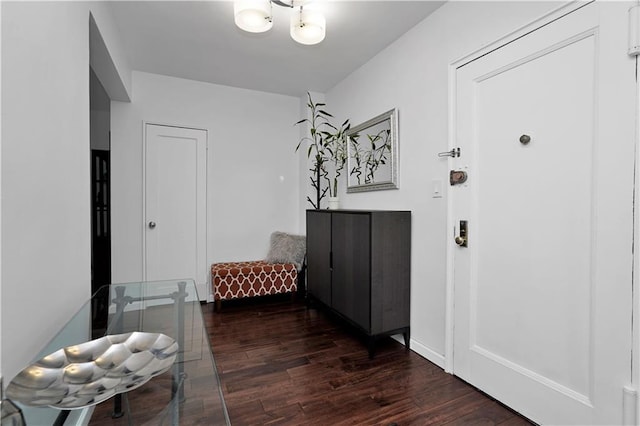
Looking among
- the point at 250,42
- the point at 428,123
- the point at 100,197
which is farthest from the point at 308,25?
the point at 100,197

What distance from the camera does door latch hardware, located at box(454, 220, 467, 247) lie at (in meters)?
2.06

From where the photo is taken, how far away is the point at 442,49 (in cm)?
225

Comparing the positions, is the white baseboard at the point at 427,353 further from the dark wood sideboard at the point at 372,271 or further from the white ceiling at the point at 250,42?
the white ceiling at the point at 250,42

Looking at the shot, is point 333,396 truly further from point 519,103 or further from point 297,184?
point 297,184

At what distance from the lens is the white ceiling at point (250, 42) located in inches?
91.5

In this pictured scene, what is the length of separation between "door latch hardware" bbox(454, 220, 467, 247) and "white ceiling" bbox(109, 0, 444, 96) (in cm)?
164

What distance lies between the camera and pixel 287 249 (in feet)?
12.8

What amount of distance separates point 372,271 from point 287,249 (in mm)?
1756

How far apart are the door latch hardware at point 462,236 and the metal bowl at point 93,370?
1805 mm

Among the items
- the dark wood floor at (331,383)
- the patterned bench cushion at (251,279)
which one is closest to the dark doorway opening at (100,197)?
the patterned bench cushion at (251,279)

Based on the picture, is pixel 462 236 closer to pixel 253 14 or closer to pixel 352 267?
pixel 352 267

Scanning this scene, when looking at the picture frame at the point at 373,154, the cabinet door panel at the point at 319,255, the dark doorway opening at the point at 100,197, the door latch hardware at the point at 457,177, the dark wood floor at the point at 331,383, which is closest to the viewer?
the dark wood floor at the point at 331,383

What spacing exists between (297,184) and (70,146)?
3039 millimetres

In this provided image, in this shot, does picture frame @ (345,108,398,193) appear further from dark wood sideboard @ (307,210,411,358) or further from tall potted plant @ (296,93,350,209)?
dark wood sideboard @ (307,210,411,358)
